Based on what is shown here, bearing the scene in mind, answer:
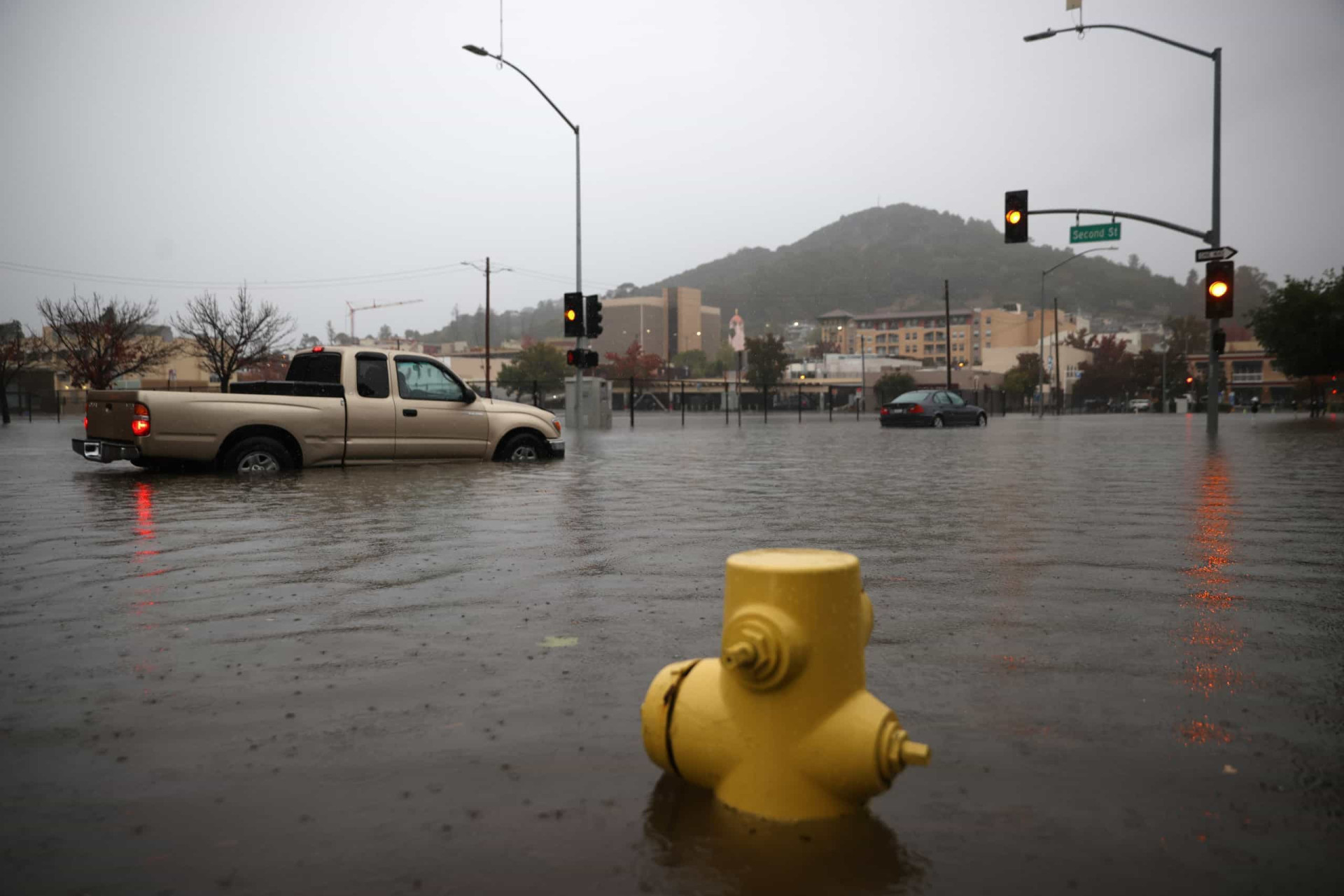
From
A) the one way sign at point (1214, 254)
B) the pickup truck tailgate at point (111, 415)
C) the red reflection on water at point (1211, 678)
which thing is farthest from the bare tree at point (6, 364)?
the red reflection on water at point (1211, 678)

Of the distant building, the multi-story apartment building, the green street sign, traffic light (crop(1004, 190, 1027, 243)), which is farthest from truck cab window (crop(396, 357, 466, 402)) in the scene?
the multi-story apartment building

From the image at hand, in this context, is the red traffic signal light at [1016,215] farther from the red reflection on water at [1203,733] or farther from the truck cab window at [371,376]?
the red reflection on water at [1203,733]

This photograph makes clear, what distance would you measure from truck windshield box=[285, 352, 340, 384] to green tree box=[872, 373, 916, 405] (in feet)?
298

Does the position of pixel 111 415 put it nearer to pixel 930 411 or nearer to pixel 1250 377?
pixel 930 411

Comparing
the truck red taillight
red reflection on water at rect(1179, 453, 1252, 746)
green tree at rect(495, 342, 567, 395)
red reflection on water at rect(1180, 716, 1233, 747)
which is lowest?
red reflection on water at rect(1179, 453, 1252, 746)

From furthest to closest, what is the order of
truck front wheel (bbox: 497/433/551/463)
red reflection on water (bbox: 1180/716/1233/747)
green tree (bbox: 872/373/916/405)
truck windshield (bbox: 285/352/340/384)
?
green tree (bbox: 872/373/916/405) < truck front wheel (bbox: 497/433/551/463) < truck windshield (bbox: 285/352/340/384) < red reflection on water (bbox: 1180/716/1233/747)

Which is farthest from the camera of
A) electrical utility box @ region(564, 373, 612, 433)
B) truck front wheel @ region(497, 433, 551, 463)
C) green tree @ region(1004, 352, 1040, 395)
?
green tree @ region(1004, 352, 1040, 395)

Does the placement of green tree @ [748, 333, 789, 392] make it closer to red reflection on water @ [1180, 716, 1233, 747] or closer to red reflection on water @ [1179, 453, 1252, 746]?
red reflection on water @ [1179, 453, 1252, 746]

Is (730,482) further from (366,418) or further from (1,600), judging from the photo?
(1,600)

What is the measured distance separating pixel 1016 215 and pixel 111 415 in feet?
69.3

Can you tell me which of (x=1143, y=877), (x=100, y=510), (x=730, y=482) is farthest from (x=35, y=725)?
(x=730, y=482)

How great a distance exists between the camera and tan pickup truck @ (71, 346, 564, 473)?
12.7 meters

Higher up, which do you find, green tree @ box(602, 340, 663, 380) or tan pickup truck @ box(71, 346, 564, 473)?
green tree @ box(602, 340, 663, 380)

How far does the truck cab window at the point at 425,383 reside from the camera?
46.5 feet
